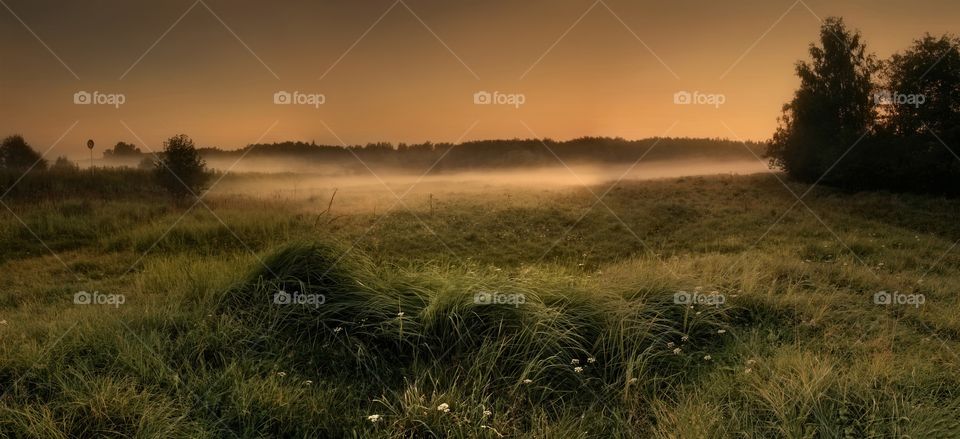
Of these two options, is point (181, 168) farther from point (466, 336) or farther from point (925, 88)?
point (925, 88)

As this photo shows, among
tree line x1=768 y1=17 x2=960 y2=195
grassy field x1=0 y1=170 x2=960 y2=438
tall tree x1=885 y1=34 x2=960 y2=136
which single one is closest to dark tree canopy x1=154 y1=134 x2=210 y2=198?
grassy field x1=0 y1=170 x2=960 y2=438

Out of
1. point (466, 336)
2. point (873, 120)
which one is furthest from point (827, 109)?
point (466, 336)

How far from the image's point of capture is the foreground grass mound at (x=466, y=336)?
200 inches

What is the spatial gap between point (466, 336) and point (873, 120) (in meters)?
22.0

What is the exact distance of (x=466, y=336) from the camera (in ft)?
19.7

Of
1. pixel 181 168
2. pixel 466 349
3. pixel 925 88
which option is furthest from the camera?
pixel 925 88

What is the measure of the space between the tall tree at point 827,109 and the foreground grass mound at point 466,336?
60.2 feet

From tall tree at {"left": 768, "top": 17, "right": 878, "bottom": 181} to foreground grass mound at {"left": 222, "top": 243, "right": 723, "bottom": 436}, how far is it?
1834cm

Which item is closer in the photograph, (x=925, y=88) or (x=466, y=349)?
(x=466, y=349)

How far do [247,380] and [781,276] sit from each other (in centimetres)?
796

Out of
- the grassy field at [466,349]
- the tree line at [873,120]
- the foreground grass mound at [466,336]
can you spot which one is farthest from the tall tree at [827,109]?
the foreground grass mound at [466,336]

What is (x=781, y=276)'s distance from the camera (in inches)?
377

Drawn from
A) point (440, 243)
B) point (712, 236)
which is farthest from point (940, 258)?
point (440, 243)

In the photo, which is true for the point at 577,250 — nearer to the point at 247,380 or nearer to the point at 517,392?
the point at 517,392
